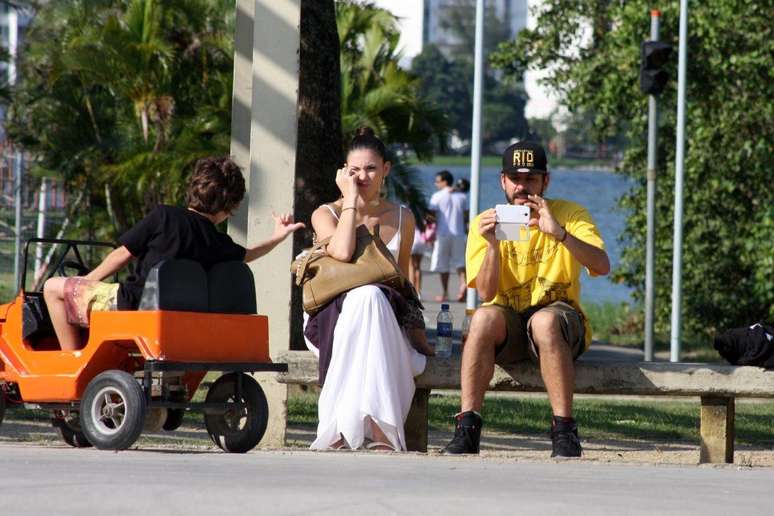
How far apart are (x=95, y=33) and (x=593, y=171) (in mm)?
101837

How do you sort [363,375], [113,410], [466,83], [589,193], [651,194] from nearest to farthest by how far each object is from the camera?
1. [113,410]
2. [363,375]
3. [651,194]
4. [589,193]
5. [466,83]

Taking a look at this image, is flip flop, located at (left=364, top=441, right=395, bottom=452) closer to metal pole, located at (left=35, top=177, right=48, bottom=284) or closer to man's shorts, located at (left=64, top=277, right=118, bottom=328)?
man's shorts, located at (left=64, top=277, right=118, bottom=328)

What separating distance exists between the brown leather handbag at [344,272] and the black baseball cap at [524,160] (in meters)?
0.72

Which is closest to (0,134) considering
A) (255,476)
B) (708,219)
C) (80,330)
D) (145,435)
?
(708,219)

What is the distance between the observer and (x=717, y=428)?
28.6ft

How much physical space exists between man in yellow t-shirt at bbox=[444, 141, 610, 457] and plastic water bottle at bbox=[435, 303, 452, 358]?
1.19 ft

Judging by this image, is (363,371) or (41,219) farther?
(41,219)

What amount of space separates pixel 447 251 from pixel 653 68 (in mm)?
7865

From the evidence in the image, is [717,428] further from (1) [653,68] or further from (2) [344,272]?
(1) [653,68]

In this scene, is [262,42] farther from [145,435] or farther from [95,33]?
[95,33]

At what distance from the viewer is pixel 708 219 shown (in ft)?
70.7

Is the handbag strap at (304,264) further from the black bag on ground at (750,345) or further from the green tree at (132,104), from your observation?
the green tree at (132,104)

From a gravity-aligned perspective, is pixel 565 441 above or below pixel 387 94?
below

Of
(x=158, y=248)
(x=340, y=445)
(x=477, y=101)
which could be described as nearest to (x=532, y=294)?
(x=340, y=445)
